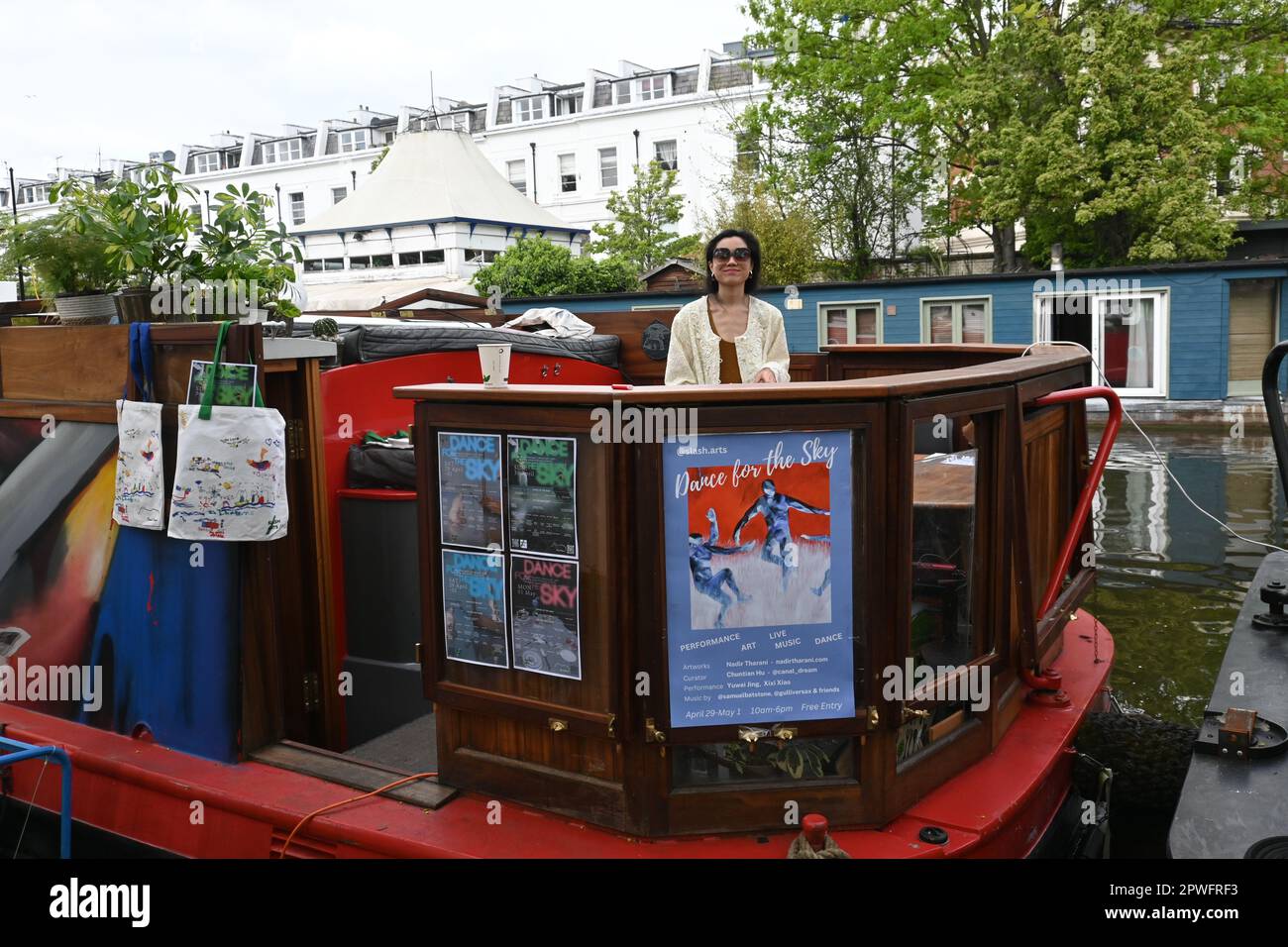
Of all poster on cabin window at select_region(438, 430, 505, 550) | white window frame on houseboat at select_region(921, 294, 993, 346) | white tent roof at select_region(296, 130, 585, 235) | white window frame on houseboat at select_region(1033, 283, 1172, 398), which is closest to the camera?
poster on cabin window at select_region(438, 430, 505, 550)

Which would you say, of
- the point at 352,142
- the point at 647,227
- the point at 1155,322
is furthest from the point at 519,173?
the point at 1155,322

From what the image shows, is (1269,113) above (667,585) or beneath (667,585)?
above

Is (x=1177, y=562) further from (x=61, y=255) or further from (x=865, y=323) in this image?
(x=865, y=323)

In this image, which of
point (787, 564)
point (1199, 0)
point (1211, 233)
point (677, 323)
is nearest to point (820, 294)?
point (1211, 233)

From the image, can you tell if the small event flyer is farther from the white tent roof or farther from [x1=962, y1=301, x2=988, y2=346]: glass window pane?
the white tent roof

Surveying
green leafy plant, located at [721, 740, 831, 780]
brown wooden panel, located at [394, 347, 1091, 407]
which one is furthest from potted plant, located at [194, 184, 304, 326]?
green leafy plant, located at [721, 740, 831, 780]

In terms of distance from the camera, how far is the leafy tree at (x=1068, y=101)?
896 inches

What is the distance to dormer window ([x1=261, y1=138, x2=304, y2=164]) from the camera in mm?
60500

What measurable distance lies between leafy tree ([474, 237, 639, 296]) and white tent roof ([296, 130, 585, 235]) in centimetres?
332

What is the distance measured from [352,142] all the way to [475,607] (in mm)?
58155

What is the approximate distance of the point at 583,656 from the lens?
3398 millimetres
